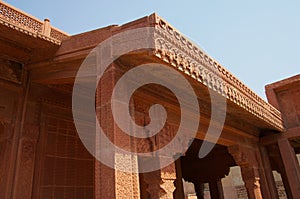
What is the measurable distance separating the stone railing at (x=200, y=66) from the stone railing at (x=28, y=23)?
5.47 ft

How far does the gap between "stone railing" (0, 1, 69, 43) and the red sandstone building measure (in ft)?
0.05

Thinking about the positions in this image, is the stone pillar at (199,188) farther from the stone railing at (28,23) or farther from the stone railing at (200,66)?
the stone railing at (28,23)

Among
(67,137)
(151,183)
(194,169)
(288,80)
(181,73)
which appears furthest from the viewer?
(194,169)

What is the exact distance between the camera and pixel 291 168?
20.6ft

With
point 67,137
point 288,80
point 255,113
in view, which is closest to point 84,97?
point 67,137

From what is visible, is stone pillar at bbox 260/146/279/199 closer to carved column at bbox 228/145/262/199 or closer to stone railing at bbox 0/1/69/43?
carved column at bbox 228/145/262/199

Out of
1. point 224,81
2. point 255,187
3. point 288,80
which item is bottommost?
point 255,187

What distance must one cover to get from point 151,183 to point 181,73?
1559 millimetres

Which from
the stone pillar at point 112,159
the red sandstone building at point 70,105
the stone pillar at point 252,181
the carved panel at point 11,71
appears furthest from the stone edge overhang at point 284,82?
the carved panel at point 11,71

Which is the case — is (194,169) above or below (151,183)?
above

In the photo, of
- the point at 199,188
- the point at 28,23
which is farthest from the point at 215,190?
the point at 28,23

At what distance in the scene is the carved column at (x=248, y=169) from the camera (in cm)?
622

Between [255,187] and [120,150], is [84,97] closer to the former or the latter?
[120,150]

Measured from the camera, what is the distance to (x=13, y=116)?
4.24m
